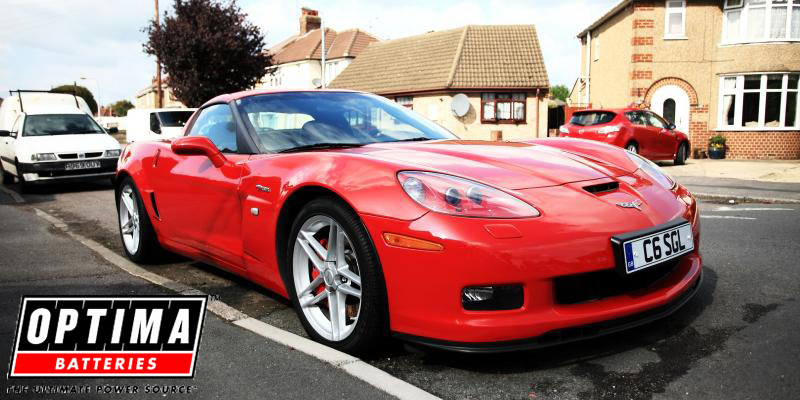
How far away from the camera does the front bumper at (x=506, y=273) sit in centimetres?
253

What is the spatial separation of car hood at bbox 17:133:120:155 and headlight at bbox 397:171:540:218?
10755mm

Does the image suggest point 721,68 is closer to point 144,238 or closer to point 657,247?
point 144,238

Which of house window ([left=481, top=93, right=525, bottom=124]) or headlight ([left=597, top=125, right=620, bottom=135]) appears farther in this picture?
house window ([left=481, top=93, right=525, bottom=124])

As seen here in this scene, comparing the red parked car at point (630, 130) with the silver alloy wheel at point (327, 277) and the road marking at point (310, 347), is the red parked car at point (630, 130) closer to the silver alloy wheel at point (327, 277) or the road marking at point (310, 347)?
the road marking at point (310, 347)

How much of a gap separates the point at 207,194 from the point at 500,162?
6.09 ft

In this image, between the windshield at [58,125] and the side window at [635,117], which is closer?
the windshield at [58,125]

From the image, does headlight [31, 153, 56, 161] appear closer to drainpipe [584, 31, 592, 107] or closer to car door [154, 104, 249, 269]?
car door [154, 104, 249, 269]

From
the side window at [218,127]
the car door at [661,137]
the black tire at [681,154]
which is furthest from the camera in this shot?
the black tire at [681,154]

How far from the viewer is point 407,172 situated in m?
2.84

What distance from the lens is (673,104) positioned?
2358 centimetres

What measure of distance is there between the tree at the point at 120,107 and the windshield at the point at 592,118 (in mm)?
99692

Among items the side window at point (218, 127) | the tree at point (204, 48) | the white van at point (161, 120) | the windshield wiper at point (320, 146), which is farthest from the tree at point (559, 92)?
the windshield wiper at point (320, 146)

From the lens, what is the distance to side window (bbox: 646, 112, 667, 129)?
1786 cm

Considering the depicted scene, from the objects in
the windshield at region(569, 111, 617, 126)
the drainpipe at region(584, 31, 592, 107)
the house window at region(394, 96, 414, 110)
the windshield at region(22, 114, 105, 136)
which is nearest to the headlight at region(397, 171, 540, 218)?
the windshield at region(22, 114, 105, 136)
